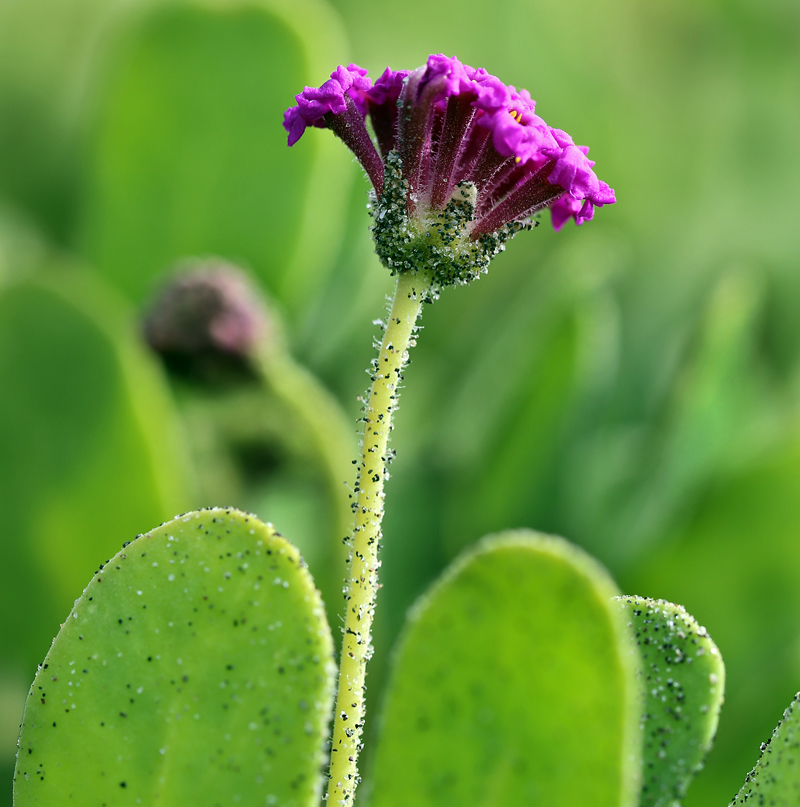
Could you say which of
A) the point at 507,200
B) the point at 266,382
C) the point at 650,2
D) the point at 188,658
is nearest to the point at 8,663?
the point at 266,382

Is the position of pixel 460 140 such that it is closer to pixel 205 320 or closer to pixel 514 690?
pixel 514 690

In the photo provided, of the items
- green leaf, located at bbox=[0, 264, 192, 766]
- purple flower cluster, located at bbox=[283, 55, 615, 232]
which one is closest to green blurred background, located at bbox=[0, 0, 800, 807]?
green leaf, located at bbox=[0, 264, 192, 766]

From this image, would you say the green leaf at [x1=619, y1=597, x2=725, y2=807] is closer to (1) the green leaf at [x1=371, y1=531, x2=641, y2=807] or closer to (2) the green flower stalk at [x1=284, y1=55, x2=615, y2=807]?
(1) the green leaf at [x1=371, y1=531, x2=641, y2=807]

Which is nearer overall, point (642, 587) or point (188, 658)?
point (188, 658)

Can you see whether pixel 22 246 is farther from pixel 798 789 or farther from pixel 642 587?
pixel 798 789

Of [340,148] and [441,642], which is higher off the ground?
[340,148]

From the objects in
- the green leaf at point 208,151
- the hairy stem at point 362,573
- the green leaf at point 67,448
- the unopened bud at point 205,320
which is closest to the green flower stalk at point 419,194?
the hairy stem at point 362,573
